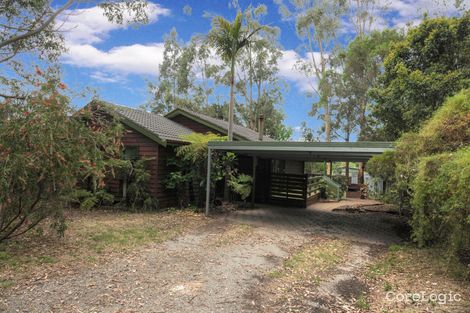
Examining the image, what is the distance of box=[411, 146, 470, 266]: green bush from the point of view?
4.07 m

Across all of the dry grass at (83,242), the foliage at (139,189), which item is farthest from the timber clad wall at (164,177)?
the dry grass at (83,242)

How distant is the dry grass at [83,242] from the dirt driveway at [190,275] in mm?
378

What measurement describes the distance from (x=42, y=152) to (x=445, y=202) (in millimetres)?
5625

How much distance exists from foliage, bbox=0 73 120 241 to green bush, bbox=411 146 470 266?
16.7 ft

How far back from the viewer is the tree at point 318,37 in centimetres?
2644

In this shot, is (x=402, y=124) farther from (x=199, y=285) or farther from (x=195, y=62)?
(x=195, y=62)

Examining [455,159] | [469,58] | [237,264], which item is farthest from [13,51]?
[469,58]

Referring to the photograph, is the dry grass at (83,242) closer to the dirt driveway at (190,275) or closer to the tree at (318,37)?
the dirt driveway at (190,275)

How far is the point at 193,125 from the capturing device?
15211mm

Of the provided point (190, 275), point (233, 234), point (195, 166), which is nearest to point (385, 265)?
→ point (233, 234)

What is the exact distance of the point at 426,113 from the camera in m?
13.6

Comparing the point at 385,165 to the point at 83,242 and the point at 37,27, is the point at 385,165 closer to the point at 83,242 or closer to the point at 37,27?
the point at 83,242

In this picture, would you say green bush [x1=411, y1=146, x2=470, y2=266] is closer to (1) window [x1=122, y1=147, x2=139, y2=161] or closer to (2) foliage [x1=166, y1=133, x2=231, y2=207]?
(2) foliage [x1=166, y1=133, x2=231, y2=207]

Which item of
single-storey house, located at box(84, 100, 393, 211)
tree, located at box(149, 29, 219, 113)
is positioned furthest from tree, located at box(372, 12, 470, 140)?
tree, located at box(149, 29, 219, 113)
